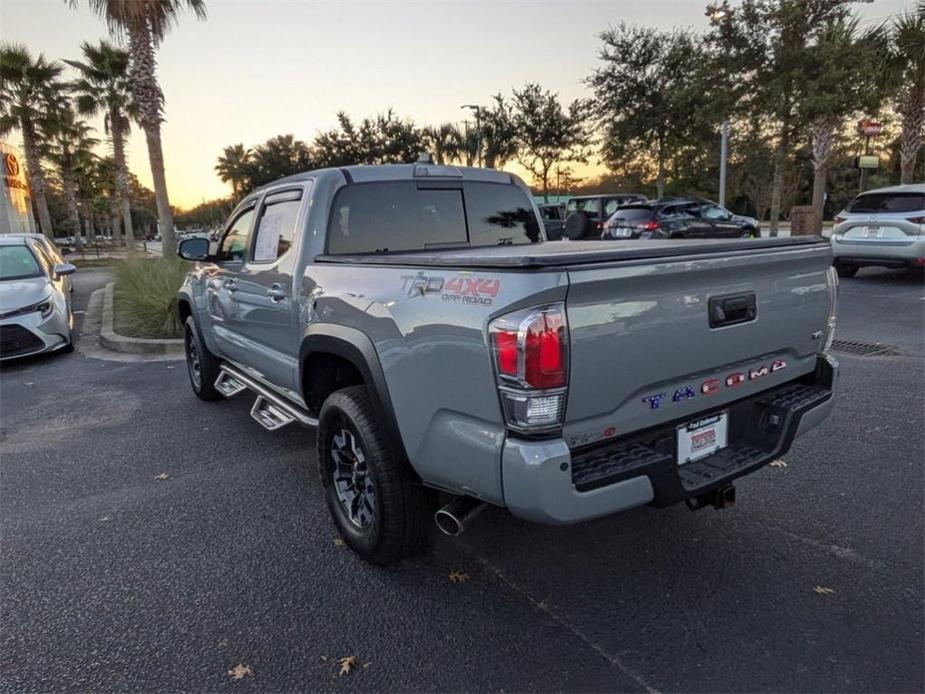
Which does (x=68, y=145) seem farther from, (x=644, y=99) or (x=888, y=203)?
(x=888, y=203)

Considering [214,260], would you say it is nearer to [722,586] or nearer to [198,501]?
[198,501]

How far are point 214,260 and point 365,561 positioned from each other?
293 cm

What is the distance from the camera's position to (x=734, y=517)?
340cm

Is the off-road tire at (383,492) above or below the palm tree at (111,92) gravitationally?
below

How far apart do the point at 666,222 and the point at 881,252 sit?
4.68m

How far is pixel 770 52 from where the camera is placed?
1590cm

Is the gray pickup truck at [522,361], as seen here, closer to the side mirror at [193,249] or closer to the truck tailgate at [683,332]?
the truck tailgate at [683,332]

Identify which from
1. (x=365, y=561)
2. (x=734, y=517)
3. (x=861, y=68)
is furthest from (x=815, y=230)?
(x=365, y=561)

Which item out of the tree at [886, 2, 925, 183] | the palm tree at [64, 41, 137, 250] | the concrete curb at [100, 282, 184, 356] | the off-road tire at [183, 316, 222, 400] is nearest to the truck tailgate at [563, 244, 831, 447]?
Result: the off-road tire at [183, 316, 222, 400]

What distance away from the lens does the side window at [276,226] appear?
3.80 metres

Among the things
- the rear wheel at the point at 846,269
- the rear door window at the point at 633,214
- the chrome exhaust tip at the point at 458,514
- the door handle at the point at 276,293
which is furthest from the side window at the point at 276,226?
the rear door window at the point at 633,214

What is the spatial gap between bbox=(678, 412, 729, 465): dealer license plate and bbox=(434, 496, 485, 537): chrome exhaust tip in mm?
869

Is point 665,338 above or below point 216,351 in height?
above

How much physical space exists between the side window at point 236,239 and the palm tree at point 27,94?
3010 centimetres
